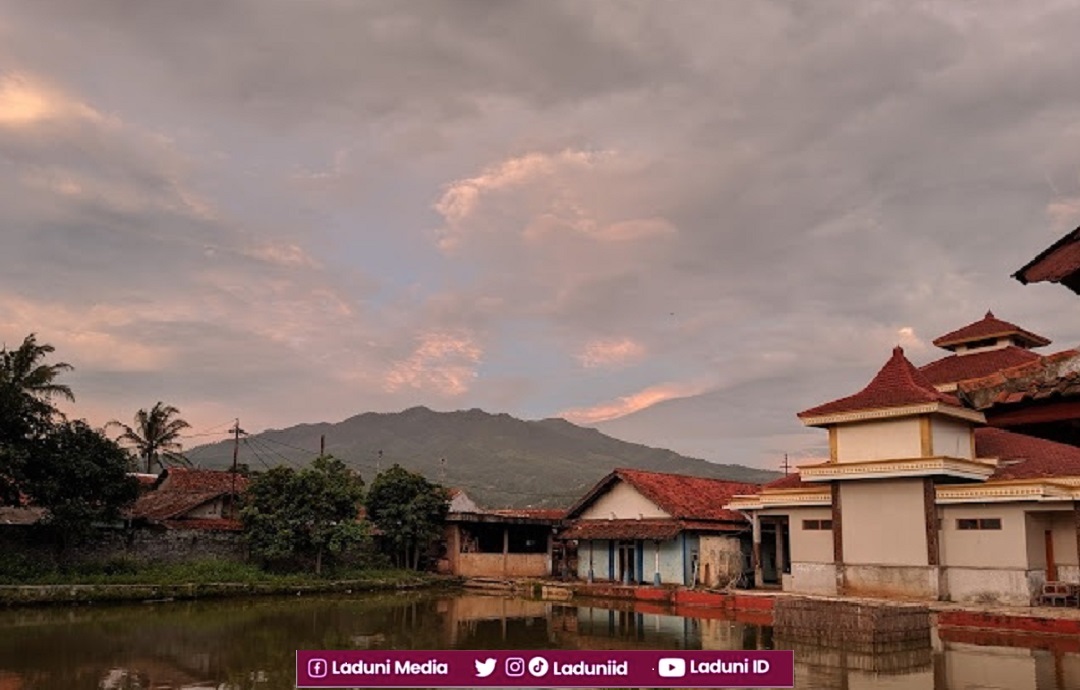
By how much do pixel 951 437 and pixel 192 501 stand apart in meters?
30.4


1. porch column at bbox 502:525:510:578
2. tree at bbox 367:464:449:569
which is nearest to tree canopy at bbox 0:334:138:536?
tree at bbox 367:464:449:569

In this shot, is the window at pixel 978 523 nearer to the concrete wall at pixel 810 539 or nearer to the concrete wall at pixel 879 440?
the concrete wall at pixel 879 440

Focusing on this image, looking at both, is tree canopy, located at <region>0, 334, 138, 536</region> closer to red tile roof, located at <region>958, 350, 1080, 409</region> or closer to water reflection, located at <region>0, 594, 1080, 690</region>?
water reflection, located at <region>0, 594, 1080, 690</region>

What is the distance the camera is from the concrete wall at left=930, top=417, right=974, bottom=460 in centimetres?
2327

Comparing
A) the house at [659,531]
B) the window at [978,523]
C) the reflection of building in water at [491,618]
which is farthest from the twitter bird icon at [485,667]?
the house at [659,531]

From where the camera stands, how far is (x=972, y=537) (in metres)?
23.0

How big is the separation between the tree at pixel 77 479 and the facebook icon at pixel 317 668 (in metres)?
23.1

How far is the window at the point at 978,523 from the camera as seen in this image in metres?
22.6

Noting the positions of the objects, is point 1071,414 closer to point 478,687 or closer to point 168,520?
point 478,687

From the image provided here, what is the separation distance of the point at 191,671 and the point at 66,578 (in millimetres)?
17650

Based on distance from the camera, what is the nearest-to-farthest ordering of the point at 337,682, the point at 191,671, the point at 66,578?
the point at 337,682 → the point at 191,671 → the point at 66,578

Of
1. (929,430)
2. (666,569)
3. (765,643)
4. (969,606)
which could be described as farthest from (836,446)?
(666,569)

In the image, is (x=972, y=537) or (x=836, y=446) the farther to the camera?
(x=836, y=446)

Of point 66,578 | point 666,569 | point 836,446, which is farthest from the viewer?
point 666,569
